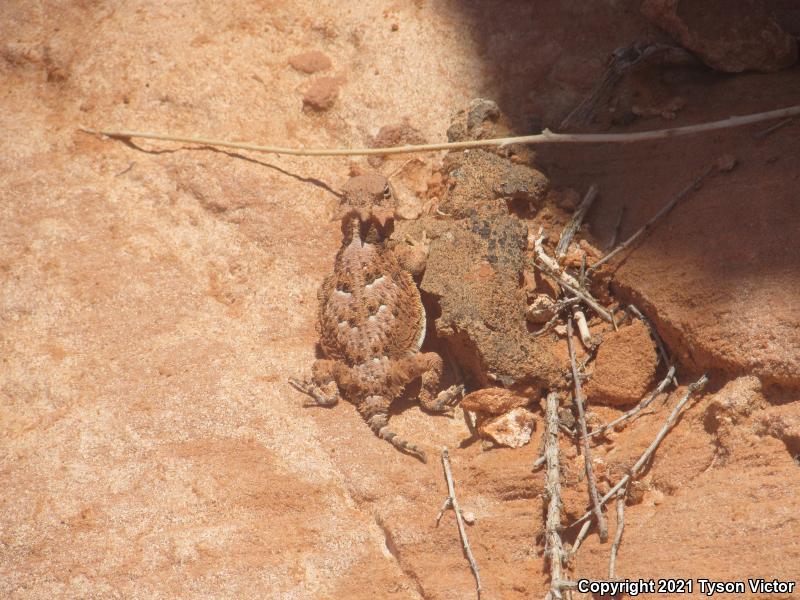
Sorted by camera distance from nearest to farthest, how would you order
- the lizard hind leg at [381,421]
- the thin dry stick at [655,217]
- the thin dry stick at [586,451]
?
1. the thin dry stick at [586,451]
2. the lizard hind leg at [381,421]
3. the thin dry stick at [655,217]

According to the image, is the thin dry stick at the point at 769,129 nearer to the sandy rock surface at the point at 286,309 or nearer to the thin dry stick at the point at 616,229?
the sandy rock surface at the point at 286,309

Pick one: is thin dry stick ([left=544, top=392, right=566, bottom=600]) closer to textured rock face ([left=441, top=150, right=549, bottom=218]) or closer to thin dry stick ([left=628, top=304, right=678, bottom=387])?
thin dry stick ([left=628, top=304, right=678, bottom=387])

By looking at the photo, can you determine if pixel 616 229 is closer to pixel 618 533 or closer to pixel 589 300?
pixel 589 300

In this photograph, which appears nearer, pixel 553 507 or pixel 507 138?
pixel 553 507

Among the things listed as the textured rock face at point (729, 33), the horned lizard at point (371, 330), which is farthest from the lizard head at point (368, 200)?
the textured rock face at point (729, 33)

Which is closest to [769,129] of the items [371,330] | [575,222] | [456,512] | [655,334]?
[575,222]

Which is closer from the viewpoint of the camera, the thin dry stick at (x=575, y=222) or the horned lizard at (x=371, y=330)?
the horned lizard at (x=371, y=330)

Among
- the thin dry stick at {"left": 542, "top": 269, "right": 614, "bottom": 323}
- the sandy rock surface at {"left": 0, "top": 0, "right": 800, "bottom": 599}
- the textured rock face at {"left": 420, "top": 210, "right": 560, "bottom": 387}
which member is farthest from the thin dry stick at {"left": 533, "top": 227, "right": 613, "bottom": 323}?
the sandy rock surface at {"left": 0, "top": 0, "right": 800, "bottom": 599}
